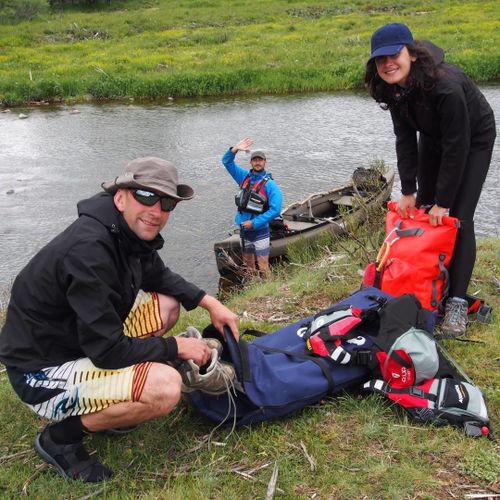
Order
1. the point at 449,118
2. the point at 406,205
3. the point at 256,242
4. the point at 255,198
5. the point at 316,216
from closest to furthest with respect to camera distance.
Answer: the point at 449,118 < the point at 406,205 < the point at 255,198 < the point at 256,242 < the point at 316,216

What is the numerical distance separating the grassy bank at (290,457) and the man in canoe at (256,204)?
5001 millimetres

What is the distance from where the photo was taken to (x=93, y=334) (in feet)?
10.6

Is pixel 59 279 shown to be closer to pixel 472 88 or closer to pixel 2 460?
pixel 2 460

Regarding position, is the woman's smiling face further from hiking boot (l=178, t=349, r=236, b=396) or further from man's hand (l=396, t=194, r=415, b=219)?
hiking boot (l=178, t=349, r=236, b=396)

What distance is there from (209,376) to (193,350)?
190mm

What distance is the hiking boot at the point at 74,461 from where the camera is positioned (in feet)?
11.6

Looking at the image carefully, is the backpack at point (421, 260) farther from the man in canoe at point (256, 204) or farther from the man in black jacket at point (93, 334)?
the man in canoe at point (256, 204)

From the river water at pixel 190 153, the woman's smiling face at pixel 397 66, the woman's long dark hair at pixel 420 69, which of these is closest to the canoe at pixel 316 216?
the river water at pixel 190 153

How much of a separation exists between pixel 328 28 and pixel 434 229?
105ft

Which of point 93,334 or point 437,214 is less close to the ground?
point 437,214

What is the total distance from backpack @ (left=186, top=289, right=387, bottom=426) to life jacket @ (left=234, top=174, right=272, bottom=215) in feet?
16.4

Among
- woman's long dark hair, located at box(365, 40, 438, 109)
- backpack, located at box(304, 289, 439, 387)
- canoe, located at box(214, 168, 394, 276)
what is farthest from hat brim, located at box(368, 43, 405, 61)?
canoe, located at box(214, 168, 394, 276)

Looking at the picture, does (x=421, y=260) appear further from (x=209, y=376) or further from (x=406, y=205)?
(x=209, y=376)

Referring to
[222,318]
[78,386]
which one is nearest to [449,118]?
[222,318]
